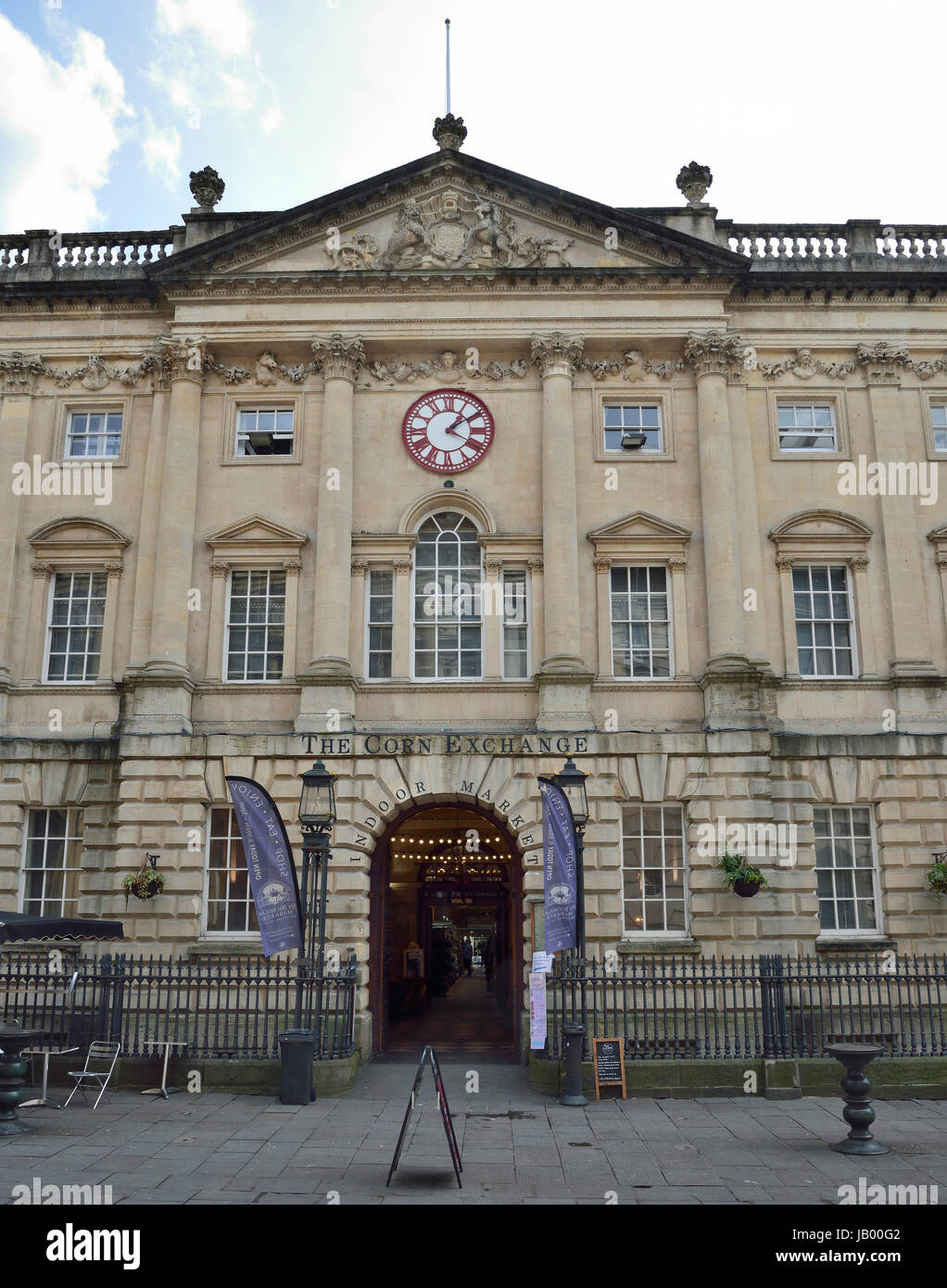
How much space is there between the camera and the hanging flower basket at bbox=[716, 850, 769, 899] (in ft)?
59.1

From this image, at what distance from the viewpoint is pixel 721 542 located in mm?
20016

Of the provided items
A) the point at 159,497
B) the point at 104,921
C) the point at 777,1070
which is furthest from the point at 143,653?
the point at 777,1070

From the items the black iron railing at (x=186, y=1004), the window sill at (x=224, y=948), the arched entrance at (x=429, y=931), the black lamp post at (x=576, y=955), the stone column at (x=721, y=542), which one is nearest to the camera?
the black lamp post at (x=576, y=955)

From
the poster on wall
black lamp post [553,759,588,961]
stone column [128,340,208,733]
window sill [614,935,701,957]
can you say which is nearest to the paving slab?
the poster on wall

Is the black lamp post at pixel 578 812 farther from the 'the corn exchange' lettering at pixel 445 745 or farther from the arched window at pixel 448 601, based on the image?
the arched window at pixel 448 601

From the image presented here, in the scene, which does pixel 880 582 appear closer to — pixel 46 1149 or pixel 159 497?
pixel 159 497

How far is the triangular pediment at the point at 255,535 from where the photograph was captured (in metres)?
20.5

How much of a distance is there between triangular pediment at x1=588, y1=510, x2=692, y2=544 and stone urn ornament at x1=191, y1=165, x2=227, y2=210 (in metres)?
11.1

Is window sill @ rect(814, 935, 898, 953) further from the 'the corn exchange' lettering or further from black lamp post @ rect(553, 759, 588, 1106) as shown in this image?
the 'the corn exchange' lettering

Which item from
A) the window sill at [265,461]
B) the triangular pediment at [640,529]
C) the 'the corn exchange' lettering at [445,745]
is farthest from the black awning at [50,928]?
the triangular pediment at [640,529]

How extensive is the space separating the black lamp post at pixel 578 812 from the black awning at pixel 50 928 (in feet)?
23.7

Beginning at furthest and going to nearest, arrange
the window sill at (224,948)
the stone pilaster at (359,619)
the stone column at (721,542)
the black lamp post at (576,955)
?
the stone pilaster at (359,619)
the stone column at (721,542)
the window sill at (224,948)
the black lamp post at (576,955)

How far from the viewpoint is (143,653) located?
20.3 metres

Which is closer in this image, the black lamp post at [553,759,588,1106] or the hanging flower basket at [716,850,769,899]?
the black lamp post at [553,759,588,1106]
